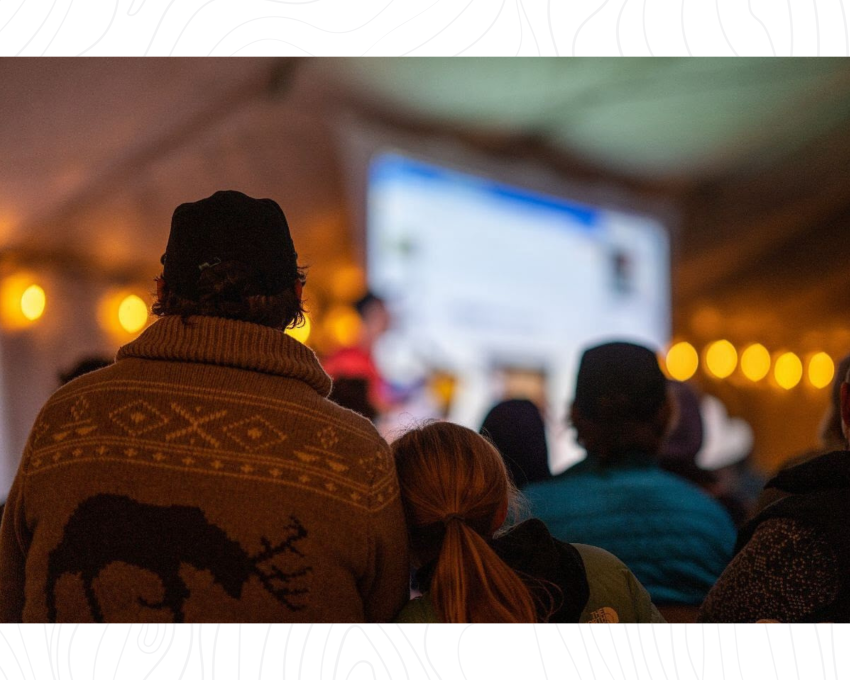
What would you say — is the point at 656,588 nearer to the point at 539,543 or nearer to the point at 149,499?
the point at 539,543

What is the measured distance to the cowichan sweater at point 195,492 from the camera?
1.10 m

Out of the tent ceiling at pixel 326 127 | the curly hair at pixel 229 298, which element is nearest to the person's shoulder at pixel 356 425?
the curly hair at pixel 229 298

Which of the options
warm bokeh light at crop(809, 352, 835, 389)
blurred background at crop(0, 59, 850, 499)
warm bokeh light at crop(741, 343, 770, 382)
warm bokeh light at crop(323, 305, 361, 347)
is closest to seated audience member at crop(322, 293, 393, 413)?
blurred background at crop(0, 59, 850, 499)

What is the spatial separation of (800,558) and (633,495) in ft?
1.55

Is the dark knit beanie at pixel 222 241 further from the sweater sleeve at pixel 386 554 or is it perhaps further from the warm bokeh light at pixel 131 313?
the warm bokeh light at pixel 131 313

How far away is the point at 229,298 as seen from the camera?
1173 millimetres

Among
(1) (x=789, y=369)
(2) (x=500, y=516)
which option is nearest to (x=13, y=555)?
(2) (x=500, y=516)

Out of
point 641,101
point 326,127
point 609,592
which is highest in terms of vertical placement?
point 641,101

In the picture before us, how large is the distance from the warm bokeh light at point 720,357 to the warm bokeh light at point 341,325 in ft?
→ 10.6

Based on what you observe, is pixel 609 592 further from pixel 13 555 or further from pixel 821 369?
pixel 821 369

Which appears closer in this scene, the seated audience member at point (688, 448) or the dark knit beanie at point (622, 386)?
the dark knit beanie at point (622, 386)

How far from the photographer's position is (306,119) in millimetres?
4594
